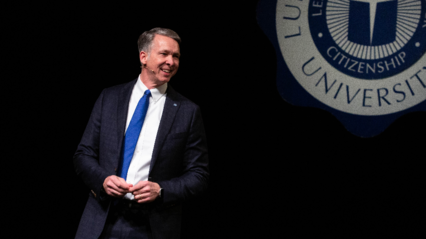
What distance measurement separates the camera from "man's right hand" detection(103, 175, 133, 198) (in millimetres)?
1607

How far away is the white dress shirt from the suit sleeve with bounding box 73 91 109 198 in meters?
0.12

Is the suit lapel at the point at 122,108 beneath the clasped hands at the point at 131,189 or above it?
above

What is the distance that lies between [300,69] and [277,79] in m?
0.14

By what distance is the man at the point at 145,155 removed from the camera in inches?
66.7

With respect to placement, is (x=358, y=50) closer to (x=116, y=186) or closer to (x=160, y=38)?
(x=160, y=38)

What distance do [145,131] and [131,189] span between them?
0.28 metres

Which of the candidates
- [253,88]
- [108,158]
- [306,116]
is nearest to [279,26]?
[253,88]

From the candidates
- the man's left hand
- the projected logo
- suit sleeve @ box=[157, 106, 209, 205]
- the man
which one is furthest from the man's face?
the projected logo

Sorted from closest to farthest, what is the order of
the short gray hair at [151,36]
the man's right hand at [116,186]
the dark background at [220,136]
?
1. the man's right hand at [116,186]
2. the short gray hair at [151,36]
3. the dark background at [220,136]

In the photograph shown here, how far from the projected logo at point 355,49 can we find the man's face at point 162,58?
69cm

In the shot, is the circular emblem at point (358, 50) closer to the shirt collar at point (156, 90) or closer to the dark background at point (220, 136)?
the dark background at point (220, 136)

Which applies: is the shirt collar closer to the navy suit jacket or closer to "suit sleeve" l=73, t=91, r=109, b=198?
the navy suit jacket

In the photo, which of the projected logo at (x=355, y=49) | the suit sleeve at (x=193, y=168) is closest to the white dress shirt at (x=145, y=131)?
the suit sleeve at (x=193, y=168)

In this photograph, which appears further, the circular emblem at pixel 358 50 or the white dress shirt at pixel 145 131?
the circular emblem at pixel 358 50
